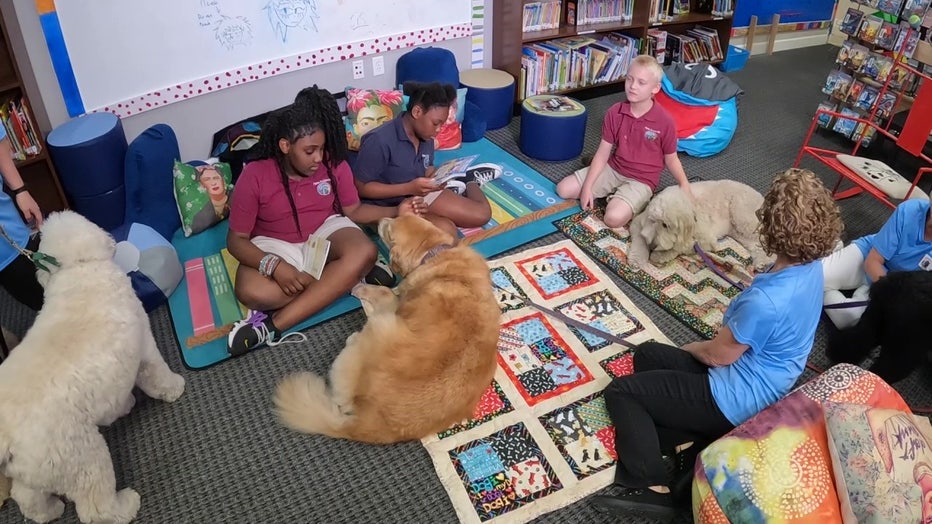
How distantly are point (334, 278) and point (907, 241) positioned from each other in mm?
2804

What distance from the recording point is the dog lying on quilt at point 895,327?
7.85ft

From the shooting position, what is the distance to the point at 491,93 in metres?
4.74

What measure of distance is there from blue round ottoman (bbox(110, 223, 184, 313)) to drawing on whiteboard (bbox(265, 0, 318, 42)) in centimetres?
163

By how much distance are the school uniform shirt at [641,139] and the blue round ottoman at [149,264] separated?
2.68 meters

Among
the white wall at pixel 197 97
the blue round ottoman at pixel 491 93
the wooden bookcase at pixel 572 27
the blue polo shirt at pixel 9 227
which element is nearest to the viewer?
the blue polo shirt at pixel 9 227

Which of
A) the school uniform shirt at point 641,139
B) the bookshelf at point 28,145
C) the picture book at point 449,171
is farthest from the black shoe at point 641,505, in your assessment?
the bookshelf at point 28,145

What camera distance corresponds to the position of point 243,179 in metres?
2.88

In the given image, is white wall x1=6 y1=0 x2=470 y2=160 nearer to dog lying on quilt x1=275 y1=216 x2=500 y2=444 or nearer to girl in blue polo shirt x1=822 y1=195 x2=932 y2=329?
dog lying on quilt x1=275 y1=216 x2=500 y2=444

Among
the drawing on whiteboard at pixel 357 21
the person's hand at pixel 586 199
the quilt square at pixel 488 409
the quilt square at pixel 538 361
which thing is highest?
the drawing on whiteboard at pixel 357 21

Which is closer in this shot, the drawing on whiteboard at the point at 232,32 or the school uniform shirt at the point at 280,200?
the school uniform shirt at the point at 280,200

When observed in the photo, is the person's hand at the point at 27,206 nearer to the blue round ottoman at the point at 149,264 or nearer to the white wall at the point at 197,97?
the blue round ottoman at the point at 149,264

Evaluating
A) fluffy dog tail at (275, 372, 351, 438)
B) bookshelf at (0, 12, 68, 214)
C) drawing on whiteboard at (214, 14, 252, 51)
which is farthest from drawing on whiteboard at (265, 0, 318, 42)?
fluffy dog tail at (275, 372, 351, 438)

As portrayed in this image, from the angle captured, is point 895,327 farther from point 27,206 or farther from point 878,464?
point 27,206

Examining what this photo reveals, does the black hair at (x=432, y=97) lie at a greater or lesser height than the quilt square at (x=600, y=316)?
greater
